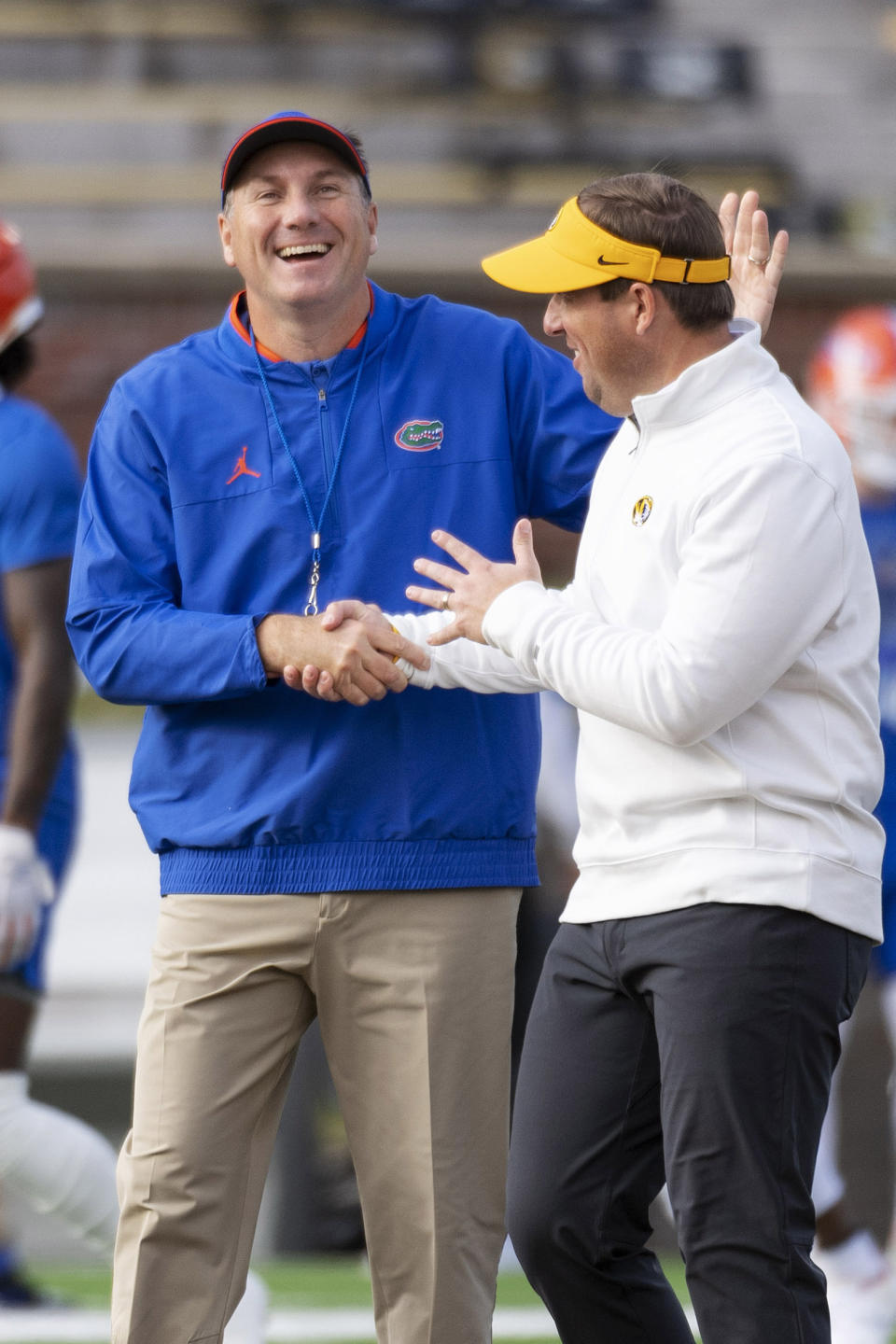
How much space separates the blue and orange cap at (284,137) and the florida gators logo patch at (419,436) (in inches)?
14.9

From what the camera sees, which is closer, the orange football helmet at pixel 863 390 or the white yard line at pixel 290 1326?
the white yard line at pixel 290 1326

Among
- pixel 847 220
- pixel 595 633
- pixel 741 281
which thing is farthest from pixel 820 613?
pixel 847 220

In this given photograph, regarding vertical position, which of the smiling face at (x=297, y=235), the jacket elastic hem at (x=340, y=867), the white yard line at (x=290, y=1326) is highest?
the smiling face at (x=297, y=235)

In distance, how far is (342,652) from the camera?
2234 millimetres

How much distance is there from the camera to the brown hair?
82.9 inches

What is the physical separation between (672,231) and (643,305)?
3.6 inches

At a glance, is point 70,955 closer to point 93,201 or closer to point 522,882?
point 93,201

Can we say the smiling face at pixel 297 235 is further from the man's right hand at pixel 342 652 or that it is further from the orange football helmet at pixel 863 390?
the orange football helmet at pixel 863 390

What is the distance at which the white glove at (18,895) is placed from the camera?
3381 mm

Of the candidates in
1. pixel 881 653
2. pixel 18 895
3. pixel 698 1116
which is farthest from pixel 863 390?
pixel 698 1116

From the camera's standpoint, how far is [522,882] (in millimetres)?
2479

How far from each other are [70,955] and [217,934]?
21.5 ft

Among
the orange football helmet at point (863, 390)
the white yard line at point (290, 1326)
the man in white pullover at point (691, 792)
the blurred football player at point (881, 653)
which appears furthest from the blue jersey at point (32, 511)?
the orange football helmet at point (863, 390)

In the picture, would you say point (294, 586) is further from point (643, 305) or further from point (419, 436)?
point (643, 305)
